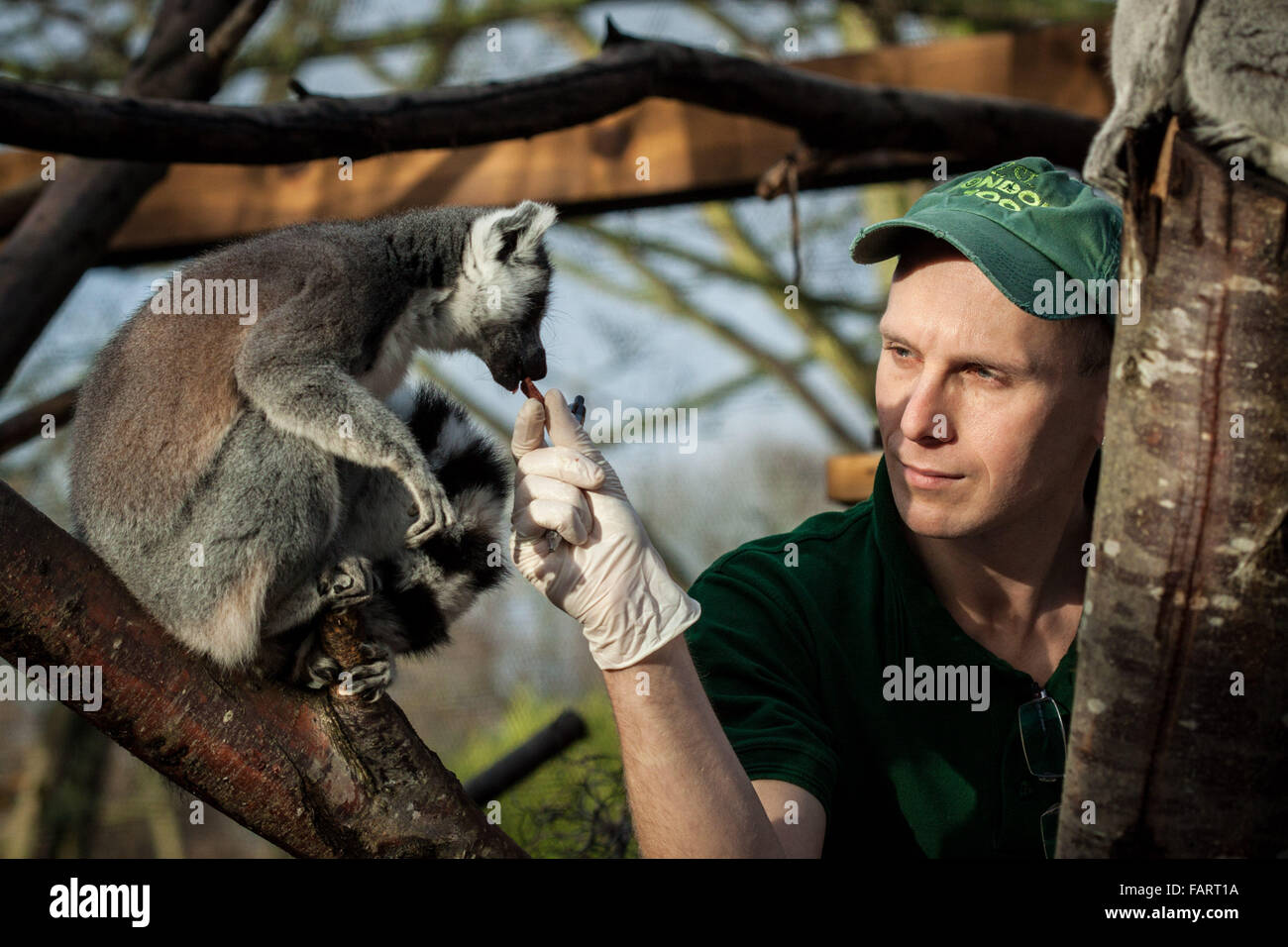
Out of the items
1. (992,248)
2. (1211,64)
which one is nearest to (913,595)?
(992,248)

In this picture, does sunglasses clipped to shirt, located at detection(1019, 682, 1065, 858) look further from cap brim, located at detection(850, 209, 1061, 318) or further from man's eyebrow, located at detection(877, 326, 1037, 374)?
cap brim, located at detection(850, 209, 1061, 318)

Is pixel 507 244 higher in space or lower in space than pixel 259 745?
higher

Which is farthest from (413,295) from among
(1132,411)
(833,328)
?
(833,328)

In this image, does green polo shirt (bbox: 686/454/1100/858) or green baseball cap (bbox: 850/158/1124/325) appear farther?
green polo shirt (bbox: 686/454/1100/858)

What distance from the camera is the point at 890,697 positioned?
6.29ft

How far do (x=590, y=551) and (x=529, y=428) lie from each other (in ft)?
0.72

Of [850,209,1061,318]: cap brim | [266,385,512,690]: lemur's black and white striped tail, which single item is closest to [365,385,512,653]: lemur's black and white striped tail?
[266,385,512,690]: lemur's black and white striped tail

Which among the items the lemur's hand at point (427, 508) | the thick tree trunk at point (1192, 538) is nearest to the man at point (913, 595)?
the lemur's hand at point (427, 508)

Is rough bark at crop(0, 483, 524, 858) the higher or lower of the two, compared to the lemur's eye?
lower

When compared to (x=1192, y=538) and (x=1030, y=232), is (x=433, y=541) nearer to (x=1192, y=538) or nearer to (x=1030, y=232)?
(x=1030, y=232)

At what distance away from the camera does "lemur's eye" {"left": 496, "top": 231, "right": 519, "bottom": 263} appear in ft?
7.57

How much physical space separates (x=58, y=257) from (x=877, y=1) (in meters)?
3.13

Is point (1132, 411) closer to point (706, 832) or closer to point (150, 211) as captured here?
point (706, 832)

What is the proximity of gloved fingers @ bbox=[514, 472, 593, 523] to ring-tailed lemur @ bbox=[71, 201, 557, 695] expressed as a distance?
0.19 meters
